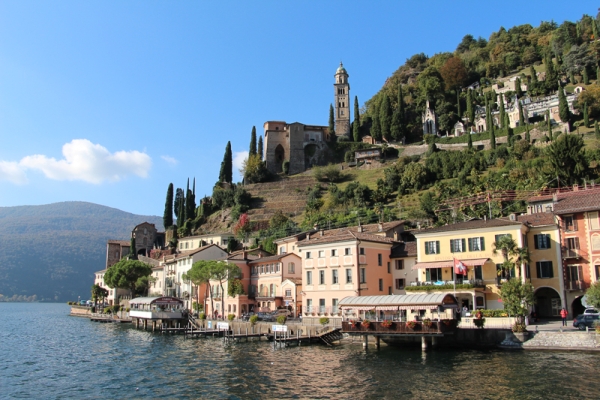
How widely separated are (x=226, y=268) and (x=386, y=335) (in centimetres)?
2966

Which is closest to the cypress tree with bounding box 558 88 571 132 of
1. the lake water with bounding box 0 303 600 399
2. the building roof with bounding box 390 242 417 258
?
the building roof with bounding box 390 242 417 258

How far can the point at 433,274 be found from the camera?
48.8 metres

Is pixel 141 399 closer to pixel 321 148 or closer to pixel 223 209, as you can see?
pixel 223 209

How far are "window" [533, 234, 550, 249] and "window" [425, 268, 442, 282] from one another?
879cm

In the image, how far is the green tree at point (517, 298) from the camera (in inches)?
1460

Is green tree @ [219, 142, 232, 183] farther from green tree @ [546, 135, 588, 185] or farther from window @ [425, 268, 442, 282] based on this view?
window @ [425, 268, 442, 282]

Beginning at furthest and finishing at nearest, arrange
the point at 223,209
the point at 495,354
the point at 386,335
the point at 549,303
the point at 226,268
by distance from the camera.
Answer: the point at 223,209 → the point at 226,268 → the point at 549,303 → the point at 386,335 → the point at 495,354

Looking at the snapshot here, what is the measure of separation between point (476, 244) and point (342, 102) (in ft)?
353

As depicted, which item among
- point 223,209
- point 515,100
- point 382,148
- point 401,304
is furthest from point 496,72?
point 401,304

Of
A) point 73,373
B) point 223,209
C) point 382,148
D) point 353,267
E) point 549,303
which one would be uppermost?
point 382,148

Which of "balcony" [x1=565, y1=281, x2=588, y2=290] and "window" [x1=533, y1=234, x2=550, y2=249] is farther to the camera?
"window" [x1=533, y1=234, x2=550, y2=249]

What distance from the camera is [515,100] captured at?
13025 centimetres

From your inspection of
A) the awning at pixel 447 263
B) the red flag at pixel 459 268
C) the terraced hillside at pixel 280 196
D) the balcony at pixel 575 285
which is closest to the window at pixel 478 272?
the awning at pixel 447 263

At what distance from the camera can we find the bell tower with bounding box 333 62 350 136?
146m
